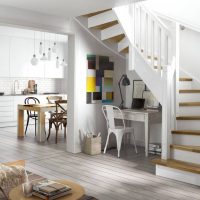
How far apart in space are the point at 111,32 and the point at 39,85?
518 centimetres

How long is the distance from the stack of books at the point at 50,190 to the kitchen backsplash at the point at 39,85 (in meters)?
7.05

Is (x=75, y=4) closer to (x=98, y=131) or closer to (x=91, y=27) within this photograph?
(x=91, y=27)

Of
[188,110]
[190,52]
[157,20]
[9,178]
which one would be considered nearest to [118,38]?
[157,20]

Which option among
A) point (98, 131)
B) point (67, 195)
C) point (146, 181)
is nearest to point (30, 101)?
point (98, 131)

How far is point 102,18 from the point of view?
5215 millimetres

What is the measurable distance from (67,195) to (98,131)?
11.6 ft

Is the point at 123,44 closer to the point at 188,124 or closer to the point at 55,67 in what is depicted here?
the point at 188,124

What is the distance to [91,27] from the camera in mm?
5617

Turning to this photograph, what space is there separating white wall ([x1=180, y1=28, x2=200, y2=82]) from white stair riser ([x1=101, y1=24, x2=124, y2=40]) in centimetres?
129

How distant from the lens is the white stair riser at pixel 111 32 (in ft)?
17.0

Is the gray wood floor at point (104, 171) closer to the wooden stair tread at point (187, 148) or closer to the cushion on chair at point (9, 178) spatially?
the wooden stair tread at point (187, 148)

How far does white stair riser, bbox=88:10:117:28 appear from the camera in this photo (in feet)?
16.4

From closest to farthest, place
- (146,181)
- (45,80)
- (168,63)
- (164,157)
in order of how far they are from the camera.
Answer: (146,181)
(164,157)
(168,63)
(45,80)

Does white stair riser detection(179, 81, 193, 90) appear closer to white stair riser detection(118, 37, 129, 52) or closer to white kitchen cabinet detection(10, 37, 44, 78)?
white stair riser detection(118, 37, 129, 52)
